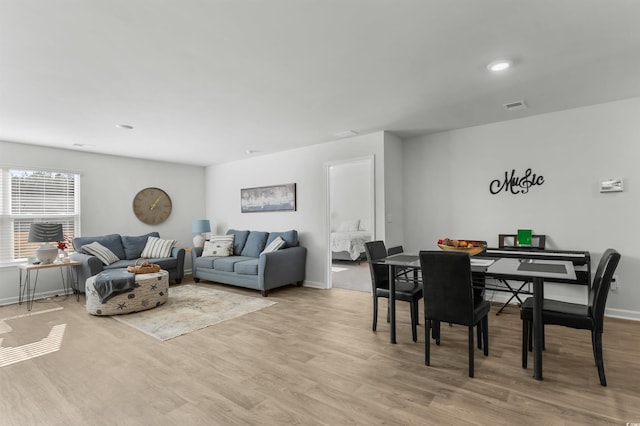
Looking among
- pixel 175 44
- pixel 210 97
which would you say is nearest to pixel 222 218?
pixel 210 97

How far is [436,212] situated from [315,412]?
3.65 m

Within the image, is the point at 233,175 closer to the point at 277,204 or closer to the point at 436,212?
the point at 277,204

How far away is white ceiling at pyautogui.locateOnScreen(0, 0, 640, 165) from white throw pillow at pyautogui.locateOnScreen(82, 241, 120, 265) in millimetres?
1863

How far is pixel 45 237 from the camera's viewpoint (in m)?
4.65

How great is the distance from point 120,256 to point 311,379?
4.75 m

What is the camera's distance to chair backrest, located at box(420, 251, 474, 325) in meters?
2.40

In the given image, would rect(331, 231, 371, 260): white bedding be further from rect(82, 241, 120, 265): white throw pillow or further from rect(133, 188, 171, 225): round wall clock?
rect(82, 241, 120, 265): white throw pillow

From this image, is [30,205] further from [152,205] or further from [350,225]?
[350,225]

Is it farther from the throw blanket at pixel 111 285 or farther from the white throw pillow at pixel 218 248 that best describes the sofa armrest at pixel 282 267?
the throw blanket at pixel 111 285

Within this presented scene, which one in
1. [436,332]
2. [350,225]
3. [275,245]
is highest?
[350,225]

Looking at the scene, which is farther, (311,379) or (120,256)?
(120,256)

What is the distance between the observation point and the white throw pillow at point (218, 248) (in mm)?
6031

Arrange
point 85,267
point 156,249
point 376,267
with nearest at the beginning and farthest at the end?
point 376,267, point 85,267, point 156,249

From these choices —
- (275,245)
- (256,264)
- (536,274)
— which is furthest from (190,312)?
Result: (536,274)
